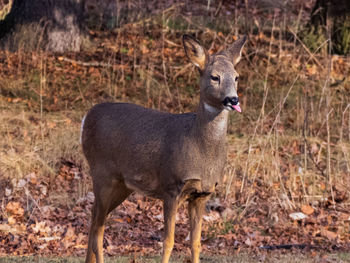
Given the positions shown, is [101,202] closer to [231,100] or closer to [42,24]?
→ [231,100]

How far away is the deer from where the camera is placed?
18.4 ft

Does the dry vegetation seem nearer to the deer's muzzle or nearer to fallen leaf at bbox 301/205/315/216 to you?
fallen leaf at bbox 301/205/315/216

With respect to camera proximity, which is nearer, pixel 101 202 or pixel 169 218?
pixel 169 218

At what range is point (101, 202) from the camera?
636cm

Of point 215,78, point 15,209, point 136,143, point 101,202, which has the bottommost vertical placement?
point 15,209

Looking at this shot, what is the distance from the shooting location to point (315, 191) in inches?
398

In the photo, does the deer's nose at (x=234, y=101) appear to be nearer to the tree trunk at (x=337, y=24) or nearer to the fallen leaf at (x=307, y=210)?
the fallen leaf at (x=307, y=210)

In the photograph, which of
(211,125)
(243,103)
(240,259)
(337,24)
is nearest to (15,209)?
(240,259)

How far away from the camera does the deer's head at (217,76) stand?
213 inches

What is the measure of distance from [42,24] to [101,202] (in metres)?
8.05

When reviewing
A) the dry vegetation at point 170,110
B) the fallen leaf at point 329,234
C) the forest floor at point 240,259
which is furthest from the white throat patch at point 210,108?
the fallen leaf at point 329,234

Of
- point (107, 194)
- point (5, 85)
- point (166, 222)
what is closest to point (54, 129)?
point (5, 85)

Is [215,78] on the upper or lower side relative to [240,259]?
upper

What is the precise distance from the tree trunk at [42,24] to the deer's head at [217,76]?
Answer: 798cm
